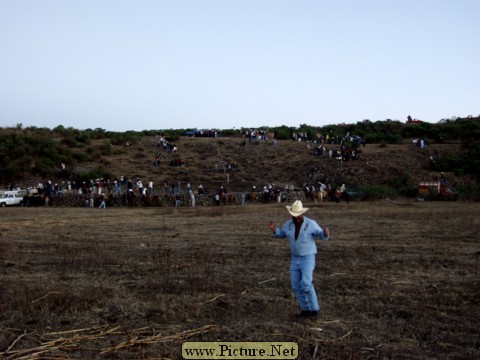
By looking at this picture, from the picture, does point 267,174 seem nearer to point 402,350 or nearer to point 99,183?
point 99,183

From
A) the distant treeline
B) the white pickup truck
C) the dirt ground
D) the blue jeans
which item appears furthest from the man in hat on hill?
the distant treeline

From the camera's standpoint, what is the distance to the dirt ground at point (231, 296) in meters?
7.07

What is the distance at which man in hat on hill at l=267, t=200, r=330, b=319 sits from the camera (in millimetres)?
7969

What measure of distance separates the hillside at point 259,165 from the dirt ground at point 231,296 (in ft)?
94.5

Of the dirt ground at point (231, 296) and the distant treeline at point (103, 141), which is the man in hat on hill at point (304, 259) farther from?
the distant treeline at point (103, 141)

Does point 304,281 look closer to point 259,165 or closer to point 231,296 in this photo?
point 231,296

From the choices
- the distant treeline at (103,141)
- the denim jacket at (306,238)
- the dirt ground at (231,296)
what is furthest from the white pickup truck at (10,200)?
the denim jacket at (306,238)

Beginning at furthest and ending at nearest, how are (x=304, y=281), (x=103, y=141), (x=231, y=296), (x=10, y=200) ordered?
(x=103, y=141) → (x=10, y=200) → (x=231, y=296) → (x=304, y=281)

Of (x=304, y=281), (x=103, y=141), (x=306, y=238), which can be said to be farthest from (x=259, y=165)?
(x=304, y=281)

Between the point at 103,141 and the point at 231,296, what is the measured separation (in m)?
55.1

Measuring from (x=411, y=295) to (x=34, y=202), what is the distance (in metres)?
34.3

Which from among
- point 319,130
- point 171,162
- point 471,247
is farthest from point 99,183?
point 319,130

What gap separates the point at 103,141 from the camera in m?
62.1

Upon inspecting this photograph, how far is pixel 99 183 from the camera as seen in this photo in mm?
40562
